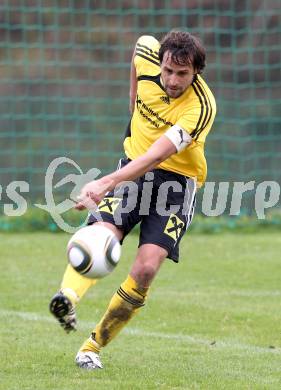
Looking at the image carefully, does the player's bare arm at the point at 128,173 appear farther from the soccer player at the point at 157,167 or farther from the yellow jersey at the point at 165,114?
the yellow jersey at the point at 165,114

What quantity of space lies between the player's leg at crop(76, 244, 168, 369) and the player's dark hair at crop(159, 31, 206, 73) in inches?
42.0

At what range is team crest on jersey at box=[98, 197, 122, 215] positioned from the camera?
638 cm

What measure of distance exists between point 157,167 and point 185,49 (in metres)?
0.83

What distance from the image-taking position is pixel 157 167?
256 inches

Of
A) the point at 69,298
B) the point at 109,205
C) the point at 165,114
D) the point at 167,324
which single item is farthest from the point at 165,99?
the point at 167,324

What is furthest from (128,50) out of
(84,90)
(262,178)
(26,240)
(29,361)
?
(29,361)

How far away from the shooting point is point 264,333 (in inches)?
301

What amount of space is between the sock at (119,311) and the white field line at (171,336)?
1.02 meters

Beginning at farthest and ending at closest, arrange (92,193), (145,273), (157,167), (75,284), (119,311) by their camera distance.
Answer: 1. (157,167)
2. (119,311)
3. (145,273)
4. (75,284)
5. (92,193)

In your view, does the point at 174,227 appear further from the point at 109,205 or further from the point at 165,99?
the point at 165,99

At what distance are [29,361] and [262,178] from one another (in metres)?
8.24

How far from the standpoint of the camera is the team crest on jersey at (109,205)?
6383mm

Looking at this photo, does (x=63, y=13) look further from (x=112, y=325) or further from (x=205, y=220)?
(x=112, y=325)

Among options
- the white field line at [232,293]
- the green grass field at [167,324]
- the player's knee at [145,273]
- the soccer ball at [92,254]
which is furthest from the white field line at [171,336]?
the soccer ball at [92,254]
